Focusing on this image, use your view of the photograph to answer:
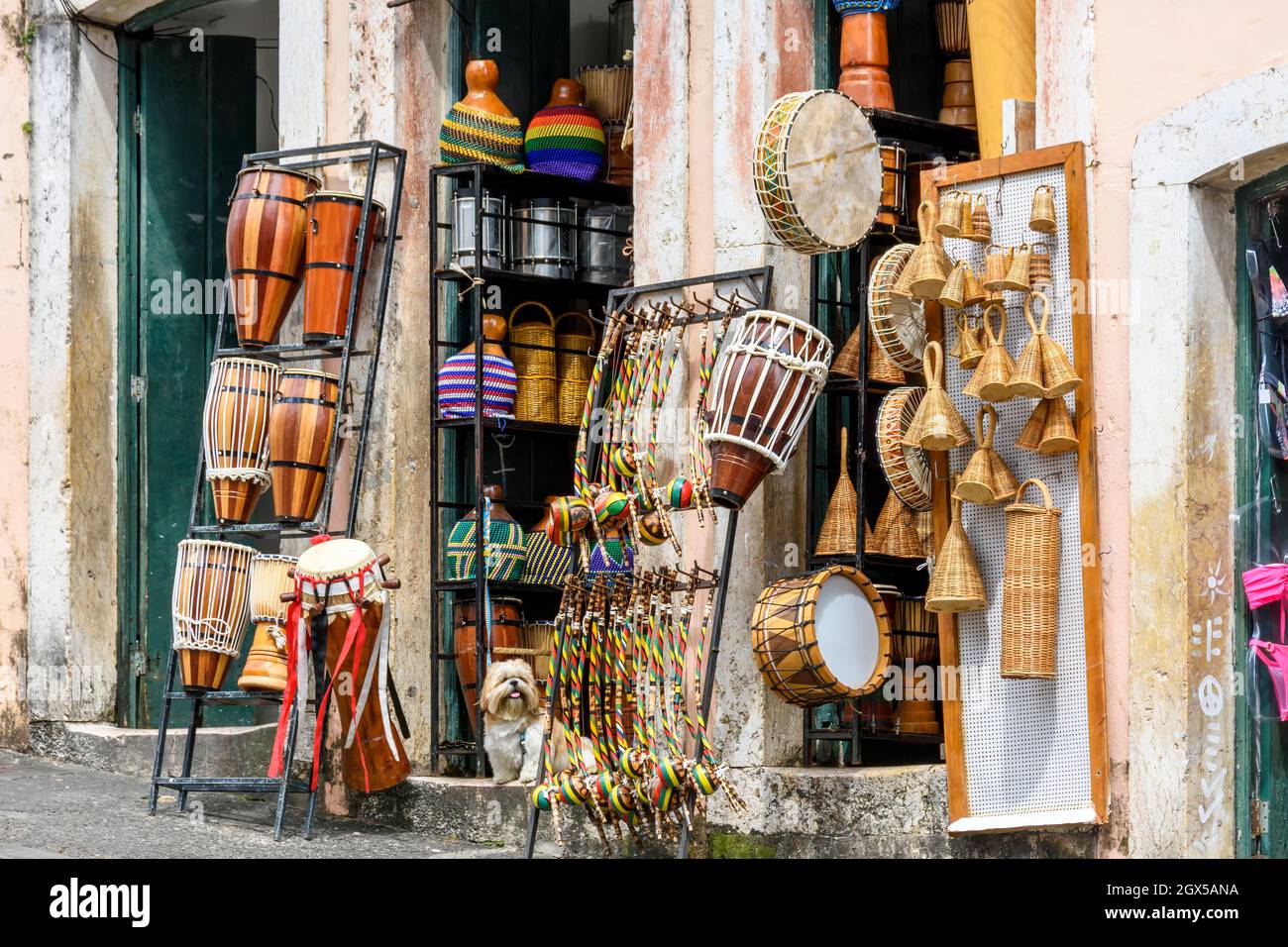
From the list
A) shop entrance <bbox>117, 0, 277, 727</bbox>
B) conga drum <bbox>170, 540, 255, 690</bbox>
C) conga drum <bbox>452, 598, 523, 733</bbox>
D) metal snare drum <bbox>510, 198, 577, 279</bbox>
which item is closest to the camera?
conga drum <bbox>170, 540, 255, 690</bbox>

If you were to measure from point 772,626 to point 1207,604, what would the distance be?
144 cm

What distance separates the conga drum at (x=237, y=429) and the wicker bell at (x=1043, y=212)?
326cm

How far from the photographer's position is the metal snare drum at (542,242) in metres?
8.36

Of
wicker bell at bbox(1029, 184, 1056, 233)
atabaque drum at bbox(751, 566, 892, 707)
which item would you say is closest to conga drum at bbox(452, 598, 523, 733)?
atabaque drum at bbox(751, 566, 892, 707)

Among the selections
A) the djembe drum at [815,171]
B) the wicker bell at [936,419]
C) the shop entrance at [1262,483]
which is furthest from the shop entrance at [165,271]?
the shop entrance at [1262,483]

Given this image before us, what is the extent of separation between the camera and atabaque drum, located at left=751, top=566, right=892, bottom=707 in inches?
258

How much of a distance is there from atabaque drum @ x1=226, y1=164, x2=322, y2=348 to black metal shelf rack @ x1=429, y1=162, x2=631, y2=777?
54 cm

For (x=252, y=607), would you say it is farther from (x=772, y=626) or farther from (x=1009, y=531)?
(x=1009, y=531)

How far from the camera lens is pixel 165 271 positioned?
10.0 meters

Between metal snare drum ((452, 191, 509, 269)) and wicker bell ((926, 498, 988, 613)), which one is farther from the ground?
metal snare drum ((452, 191, 509, 269))

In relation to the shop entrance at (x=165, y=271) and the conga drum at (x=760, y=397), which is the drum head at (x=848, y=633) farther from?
the shop entrance at (x=165, y=271)

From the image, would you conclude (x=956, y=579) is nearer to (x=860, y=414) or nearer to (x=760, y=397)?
(x=760, y=397)

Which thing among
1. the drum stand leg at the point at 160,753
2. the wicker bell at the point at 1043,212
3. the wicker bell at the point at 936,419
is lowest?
the drum stand leg at the point at 160,753

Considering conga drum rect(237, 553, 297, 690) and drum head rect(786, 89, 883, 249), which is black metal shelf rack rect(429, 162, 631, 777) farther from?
drum head rect(786, 89, 883, 249)
